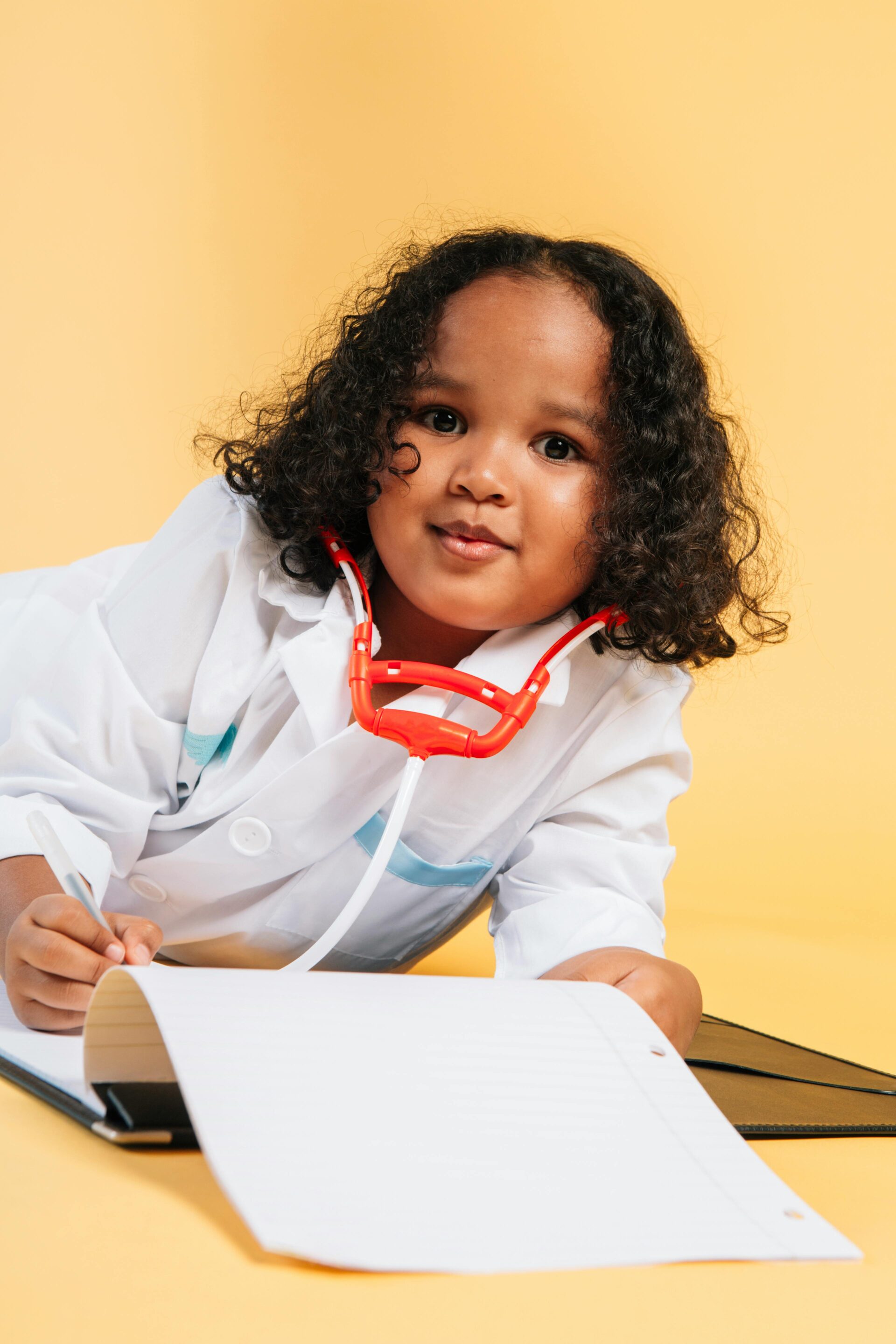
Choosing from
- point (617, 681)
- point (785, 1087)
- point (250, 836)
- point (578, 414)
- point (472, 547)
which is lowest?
point (785, 1087)

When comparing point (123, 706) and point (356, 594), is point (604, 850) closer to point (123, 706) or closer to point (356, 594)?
point (356, 594)

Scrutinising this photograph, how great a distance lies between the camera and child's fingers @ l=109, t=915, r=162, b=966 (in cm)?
72

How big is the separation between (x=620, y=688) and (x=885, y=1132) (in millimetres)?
386

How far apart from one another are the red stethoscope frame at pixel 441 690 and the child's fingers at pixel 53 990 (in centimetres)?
26

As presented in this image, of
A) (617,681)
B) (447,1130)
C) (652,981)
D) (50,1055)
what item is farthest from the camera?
(617,681)

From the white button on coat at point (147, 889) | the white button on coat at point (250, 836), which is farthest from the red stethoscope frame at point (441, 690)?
the white button on coat at point (147, 889)

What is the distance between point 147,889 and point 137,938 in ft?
0.92

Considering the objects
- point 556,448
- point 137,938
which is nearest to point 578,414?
point 556,448

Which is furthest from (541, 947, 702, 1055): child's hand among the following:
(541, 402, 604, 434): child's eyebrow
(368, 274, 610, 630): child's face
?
(541, 402, 604, 434): child's eyebrow

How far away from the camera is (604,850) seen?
3.31 feet

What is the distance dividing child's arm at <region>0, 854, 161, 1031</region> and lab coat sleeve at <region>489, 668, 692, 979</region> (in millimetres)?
310

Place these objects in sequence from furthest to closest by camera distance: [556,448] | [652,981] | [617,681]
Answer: [617,681]
[556,448]
[652,981]

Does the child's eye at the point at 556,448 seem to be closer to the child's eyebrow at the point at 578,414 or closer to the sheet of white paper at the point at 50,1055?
the child's eyebrow at the point at 578,414

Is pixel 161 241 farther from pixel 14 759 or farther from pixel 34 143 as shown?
pixel 14 759
